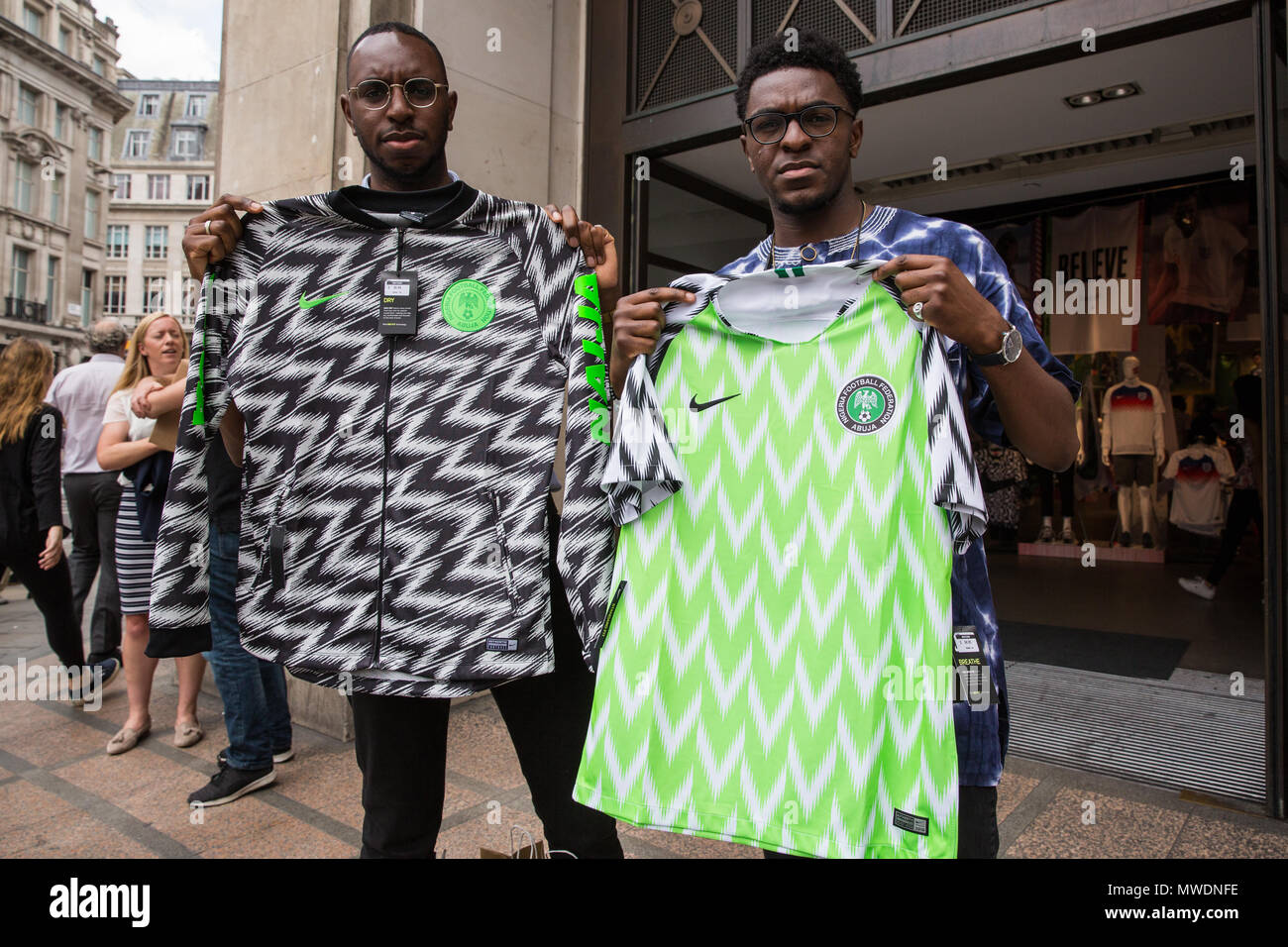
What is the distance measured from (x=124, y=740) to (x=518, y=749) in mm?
3269

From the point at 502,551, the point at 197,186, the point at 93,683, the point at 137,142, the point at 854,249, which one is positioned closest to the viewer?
the point at 854,249

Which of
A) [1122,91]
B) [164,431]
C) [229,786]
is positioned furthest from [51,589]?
[1122,91]

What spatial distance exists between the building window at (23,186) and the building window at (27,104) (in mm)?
1993

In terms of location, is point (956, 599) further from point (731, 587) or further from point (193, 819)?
point (193, 819)

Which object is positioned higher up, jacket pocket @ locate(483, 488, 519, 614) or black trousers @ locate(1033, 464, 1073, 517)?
black trousers @ locate(1033, 464, 1073, 517)

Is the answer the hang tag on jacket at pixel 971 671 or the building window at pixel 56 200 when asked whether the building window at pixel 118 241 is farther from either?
the hang tag on jacket at pixel 971 671

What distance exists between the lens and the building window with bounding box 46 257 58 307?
3991cm

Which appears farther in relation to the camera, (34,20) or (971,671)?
(34,20)

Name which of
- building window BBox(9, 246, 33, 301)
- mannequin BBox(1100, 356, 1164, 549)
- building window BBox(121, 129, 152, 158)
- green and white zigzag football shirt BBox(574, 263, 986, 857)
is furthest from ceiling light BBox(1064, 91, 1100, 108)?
building window BBox(121, 129, 152, 158)

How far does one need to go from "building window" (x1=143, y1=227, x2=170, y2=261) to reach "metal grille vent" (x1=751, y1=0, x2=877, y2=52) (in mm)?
69106

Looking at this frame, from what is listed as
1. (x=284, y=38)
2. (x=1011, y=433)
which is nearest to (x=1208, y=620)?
(x=1011, y=433)

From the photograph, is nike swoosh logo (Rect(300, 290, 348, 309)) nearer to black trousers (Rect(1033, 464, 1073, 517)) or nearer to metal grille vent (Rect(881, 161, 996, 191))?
metal grille vent (Rect(881, 161, 996, 191))

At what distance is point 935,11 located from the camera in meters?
3.83

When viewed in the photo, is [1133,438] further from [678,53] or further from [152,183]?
[152,183]
